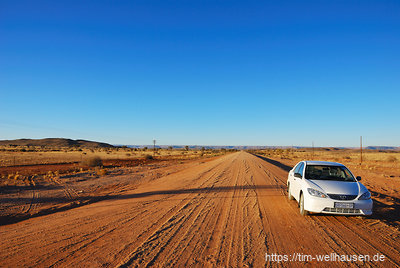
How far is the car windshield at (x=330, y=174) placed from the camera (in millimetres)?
8352

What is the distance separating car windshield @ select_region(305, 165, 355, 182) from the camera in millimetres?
8352

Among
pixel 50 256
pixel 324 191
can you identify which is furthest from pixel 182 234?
pixel 324 191

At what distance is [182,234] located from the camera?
632cm

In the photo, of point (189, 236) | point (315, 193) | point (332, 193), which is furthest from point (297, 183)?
point (189, 236)

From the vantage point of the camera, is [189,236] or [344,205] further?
[344,205]

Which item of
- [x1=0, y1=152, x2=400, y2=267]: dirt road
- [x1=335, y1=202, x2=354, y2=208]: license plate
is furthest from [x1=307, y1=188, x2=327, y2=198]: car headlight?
[x1=0, y1=152, x2=400, y2=267]: dirt road

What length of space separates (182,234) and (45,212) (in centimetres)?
628

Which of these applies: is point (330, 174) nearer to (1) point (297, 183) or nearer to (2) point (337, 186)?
(1) point (297, 183)

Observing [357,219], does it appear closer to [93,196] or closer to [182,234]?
[182,234]

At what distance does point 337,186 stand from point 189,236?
4.60 m

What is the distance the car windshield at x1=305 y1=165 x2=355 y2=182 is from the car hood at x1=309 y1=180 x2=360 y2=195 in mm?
432

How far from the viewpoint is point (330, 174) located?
8.82m

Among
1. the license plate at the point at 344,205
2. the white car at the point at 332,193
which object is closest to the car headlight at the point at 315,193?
the white car at the point at 332,193

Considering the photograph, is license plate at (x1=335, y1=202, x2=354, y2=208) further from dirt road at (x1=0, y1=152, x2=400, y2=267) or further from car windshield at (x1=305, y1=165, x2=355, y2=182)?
car windshield at (x1=305, y1=165, x2=355, y2=182)
